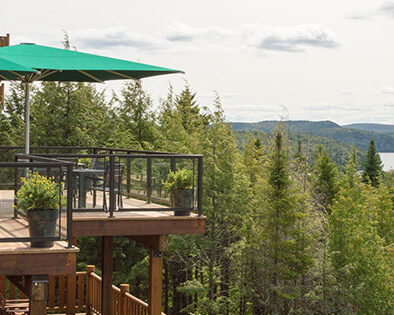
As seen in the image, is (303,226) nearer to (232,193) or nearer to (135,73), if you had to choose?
(232,193)

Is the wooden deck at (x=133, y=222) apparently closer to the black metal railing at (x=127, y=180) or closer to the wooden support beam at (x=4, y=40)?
the black metal railing at (x=127, y=180)

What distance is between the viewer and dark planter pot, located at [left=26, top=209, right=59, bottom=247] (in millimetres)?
7469

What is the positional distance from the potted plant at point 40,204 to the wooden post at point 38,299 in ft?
2.13

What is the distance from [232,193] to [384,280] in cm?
809

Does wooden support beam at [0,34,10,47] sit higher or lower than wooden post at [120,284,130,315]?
higher

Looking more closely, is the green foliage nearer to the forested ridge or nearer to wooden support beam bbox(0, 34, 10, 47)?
the forested ridge

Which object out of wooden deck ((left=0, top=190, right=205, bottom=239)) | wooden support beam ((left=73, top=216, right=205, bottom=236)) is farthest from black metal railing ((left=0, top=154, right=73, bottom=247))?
wooden support beam ((left=73, top=216, right=205, bottom=236))

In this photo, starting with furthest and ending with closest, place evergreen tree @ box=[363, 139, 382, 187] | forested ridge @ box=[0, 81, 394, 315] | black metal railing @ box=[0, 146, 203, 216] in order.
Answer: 1. evergreen tree @ box=[363, 139, 382, 187]
2. forested ridge @ box=[0, 81, 394, 315]
3. black metal railing @ box=[0, 146, 203, 216]

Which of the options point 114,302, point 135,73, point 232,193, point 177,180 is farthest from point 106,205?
point 232,193

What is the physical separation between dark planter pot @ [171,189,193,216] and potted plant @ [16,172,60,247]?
299 cm

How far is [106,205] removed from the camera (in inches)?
400

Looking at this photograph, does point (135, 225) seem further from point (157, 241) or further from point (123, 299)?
point (123, 299)

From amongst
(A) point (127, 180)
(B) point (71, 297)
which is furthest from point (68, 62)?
(B) point (71, 297)

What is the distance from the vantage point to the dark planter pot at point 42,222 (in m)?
7.47
